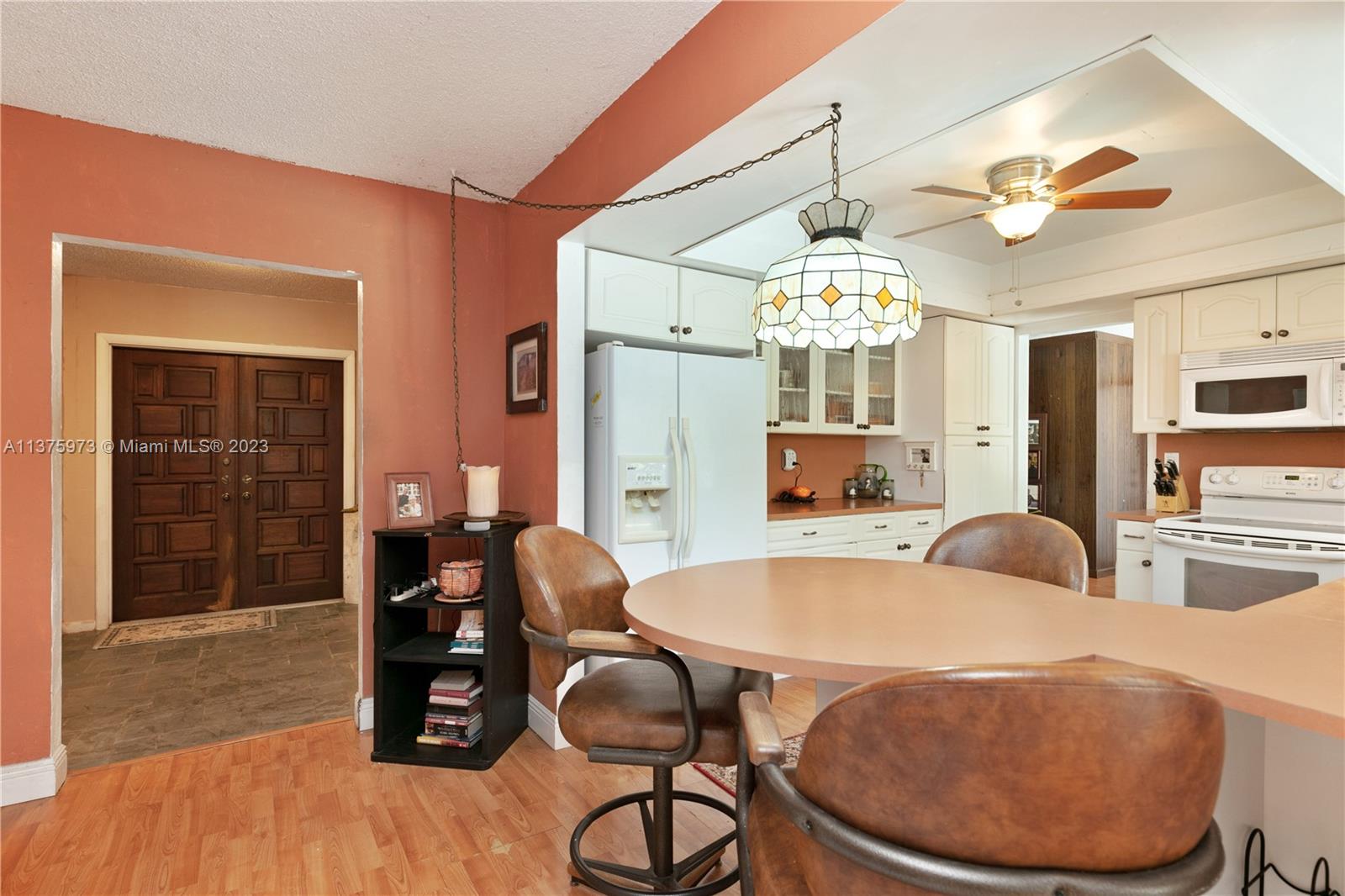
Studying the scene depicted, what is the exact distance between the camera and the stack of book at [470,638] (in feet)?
9.03

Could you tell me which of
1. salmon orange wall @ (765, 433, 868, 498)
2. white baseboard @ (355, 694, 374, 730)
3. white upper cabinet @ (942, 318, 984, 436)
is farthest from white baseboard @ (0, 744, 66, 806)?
white upper cabinet @ (942, 318, 984, 436)

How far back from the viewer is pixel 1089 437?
20.5ft

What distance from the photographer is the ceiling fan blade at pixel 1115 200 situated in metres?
2.52

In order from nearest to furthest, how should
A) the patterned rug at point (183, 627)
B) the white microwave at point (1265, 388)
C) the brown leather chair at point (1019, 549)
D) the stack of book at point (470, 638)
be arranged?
the brown leather chair at point (1019, 549) → the stack of book at point (470, 638) → the white microwave at point (1265, 388) → the patterned rug at point (183, 627)

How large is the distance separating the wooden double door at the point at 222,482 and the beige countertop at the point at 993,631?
14.8ft

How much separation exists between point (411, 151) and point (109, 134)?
3.56 ft

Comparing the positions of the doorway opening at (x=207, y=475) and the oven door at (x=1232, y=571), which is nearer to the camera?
the oven door at (x=1232, y=571)

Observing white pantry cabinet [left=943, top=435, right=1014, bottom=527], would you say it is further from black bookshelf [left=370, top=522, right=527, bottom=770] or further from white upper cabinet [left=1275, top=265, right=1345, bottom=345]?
black bookshelf [left=370, top=522, right=527, bottom=770]

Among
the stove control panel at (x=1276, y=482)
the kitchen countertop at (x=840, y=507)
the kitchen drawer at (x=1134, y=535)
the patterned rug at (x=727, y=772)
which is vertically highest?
the stove control panel at (x=1276, y=482)

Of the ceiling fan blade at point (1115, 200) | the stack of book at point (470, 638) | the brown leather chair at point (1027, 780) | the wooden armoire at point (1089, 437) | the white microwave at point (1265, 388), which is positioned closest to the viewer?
the brown leather chair at point (1027, 780)

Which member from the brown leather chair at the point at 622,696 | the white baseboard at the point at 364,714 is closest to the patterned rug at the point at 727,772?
the brown leather chair at the point at 622,696

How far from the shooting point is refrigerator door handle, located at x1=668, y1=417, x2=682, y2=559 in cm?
302

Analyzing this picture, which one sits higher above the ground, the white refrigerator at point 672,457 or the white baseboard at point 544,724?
the white refrigerator at point 672,457

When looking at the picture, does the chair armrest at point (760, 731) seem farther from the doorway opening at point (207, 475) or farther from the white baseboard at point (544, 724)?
the doorway opening at point (207, 475)
